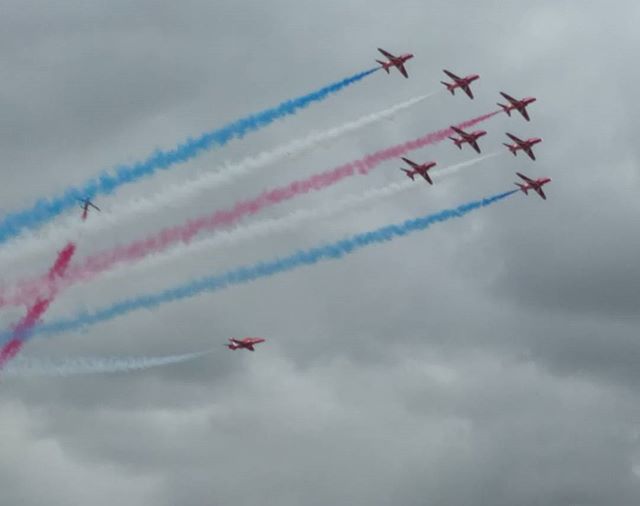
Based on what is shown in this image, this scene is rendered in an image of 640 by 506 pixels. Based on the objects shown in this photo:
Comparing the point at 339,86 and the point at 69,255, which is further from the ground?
the point at 339,86

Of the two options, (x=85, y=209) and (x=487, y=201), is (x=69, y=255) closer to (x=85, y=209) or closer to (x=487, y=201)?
(x=85, y=209)

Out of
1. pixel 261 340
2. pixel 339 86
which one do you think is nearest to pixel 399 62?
pixel 339 86

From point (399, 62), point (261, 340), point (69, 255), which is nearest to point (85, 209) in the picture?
point (69, 255)

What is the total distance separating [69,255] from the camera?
578 feet

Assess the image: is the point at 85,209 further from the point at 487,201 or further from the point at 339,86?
the point at 487,201

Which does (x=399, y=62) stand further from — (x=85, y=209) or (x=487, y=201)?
(x=85, y=209)

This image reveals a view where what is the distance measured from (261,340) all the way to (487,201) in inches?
1435

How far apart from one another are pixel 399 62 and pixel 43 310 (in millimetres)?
61750

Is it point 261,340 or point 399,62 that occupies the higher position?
point 399,62

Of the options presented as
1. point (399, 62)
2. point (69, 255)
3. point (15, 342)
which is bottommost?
point (15, 342)

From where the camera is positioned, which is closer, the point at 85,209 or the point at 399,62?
the point at 85,209

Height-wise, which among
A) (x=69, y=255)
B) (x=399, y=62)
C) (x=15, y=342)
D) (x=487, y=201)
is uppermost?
(x=399, y=62)

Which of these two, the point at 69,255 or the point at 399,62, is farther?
the point at 399,62

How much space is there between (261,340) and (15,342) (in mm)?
38035
